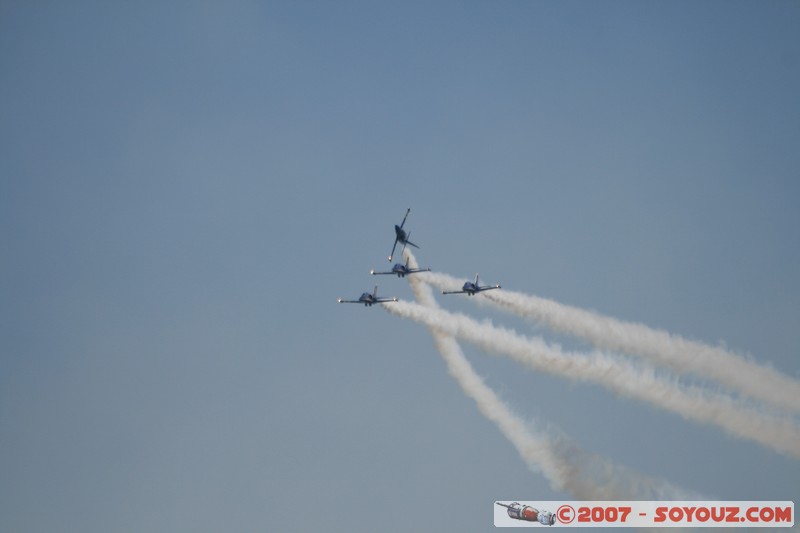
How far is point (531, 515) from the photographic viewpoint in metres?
145

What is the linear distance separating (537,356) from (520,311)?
Answer: 5698mm

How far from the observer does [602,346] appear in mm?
160250

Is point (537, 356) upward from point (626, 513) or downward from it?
upward

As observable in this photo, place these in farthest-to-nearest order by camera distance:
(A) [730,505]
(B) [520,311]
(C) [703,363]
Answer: (B) [520,311] < (C) [703,363] < (A) [730,505]

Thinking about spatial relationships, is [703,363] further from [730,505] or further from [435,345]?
[435,345]

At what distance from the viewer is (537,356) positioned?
162 metres

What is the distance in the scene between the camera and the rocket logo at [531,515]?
5684 inches

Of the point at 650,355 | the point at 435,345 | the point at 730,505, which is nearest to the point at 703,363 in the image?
the point at 650,355

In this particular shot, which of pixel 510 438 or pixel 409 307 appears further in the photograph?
pixel 409 307

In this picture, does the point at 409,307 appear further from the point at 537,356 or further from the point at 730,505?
the point at 730,505

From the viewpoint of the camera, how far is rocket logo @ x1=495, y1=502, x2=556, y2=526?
14438 centimetres

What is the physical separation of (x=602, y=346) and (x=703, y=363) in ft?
28.2

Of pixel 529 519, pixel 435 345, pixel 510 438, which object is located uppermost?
pixel 435 345

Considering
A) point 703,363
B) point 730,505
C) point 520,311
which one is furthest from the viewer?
point 520,311
